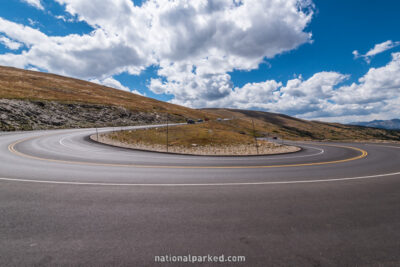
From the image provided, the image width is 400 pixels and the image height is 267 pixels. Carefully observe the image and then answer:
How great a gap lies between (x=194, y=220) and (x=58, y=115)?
4913 cm

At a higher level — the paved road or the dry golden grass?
the dry golden grass

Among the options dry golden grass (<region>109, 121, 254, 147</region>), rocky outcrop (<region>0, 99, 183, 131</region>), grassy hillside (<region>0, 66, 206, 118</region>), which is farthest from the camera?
grassy hillside (<region>0, 66, 206, 118</region>)

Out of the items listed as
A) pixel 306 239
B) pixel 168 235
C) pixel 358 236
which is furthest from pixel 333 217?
pixel 168 235

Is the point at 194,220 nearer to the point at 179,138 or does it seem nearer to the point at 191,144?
the point at 191,144

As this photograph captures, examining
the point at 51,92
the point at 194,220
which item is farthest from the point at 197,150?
the point at 51,92

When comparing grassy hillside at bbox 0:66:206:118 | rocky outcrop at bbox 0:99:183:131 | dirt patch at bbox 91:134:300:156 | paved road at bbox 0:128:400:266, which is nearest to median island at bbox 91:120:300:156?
dirt patch at bbox 91:134:300:156

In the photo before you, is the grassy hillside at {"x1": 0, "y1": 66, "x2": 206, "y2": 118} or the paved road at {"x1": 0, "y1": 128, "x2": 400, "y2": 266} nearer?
the paved road at {"x1": 0, "y1": 128, "x2": 400, "y2": 266}

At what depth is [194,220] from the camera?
4090 millimetres

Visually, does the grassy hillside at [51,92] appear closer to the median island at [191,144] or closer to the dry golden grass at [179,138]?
the dry golden grass at [179,138]

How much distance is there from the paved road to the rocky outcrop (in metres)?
35.5

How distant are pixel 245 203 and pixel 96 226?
12.6 feet

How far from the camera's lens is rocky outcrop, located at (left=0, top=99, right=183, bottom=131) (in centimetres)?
3158

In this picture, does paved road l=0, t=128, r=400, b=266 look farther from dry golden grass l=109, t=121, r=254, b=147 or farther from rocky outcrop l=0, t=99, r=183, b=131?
rocky outcrop l=0, t=99, r=183, b=131

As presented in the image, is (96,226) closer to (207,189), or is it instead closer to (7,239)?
(7,239)
